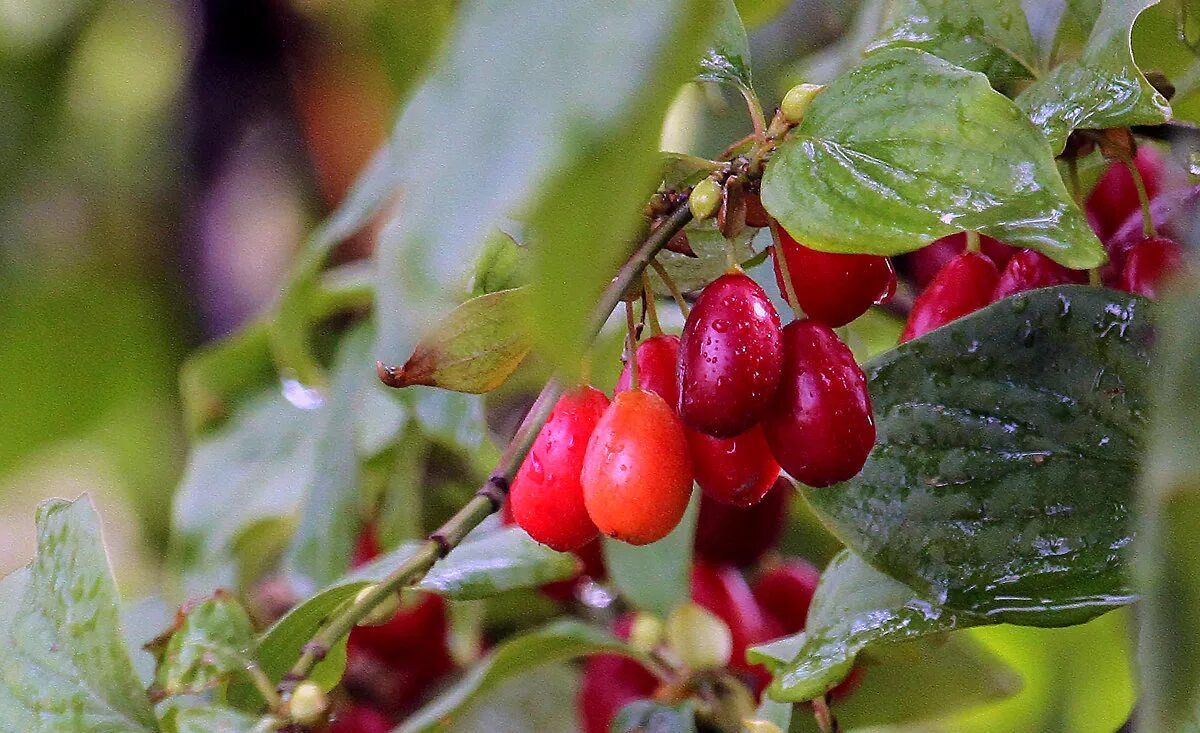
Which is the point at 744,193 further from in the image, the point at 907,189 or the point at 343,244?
the point at 343,244

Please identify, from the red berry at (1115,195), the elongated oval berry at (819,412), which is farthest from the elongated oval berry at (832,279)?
the red berry at (1115,195)

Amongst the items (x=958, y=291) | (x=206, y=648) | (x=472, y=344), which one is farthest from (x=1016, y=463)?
(x=206, y=648)

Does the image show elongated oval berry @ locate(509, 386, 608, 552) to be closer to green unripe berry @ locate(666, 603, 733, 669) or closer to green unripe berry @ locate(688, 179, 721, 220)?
green unripe berry @ locate(688, 179, 721, 220)

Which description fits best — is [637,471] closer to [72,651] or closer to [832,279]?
[832,279]

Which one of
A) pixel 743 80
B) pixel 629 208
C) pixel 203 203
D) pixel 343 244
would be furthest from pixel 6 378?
pixel 629 208

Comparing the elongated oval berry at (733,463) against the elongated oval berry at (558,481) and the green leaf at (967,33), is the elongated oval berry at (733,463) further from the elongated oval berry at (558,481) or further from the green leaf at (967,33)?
the green leaf at (967,33)
